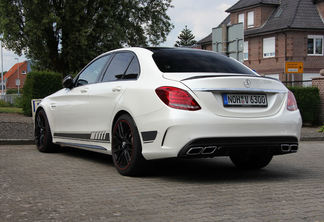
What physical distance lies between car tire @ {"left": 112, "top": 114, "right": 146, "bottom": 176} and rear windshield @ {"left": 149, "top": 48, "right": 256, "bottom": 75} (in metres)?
0.78

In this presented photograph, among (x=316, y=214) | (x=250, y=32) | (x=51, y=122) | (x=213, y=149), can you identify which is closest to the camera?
(x=316, y=214)

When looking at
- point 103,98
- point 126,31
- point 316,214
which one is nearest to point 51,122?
point 103,98

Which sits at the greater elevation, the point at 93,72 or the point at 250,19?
the point at 250,19

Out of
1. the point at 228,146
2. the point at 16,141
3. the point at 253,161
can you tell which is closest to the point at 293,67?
the point at 16,141

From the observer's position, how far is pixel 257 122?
5457 millimetres

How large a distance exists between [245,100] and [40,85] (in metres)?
14.3

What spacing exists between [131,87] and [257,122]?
153cm

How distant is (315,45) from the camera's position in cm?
4125

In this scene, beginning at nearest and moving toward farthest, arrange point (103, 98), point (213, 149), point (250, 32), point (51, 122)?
1. point (213, 149)
2. point (103, 98)
3. point (51, 122)
4. point (250, 32)

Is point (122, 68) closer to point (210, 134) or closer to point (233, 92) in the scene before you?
point (233, 92)

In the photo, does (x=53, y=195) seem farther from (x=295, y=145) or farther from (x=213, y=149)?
(x=295, y=145)

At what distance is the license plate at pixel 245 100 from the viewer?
5426mm

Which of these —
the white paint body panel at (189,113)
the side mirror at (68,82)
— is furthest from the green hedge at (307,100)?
the white paint body panel at (189,113)

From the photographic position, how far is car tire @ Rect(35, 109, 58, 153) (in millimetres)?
8430
